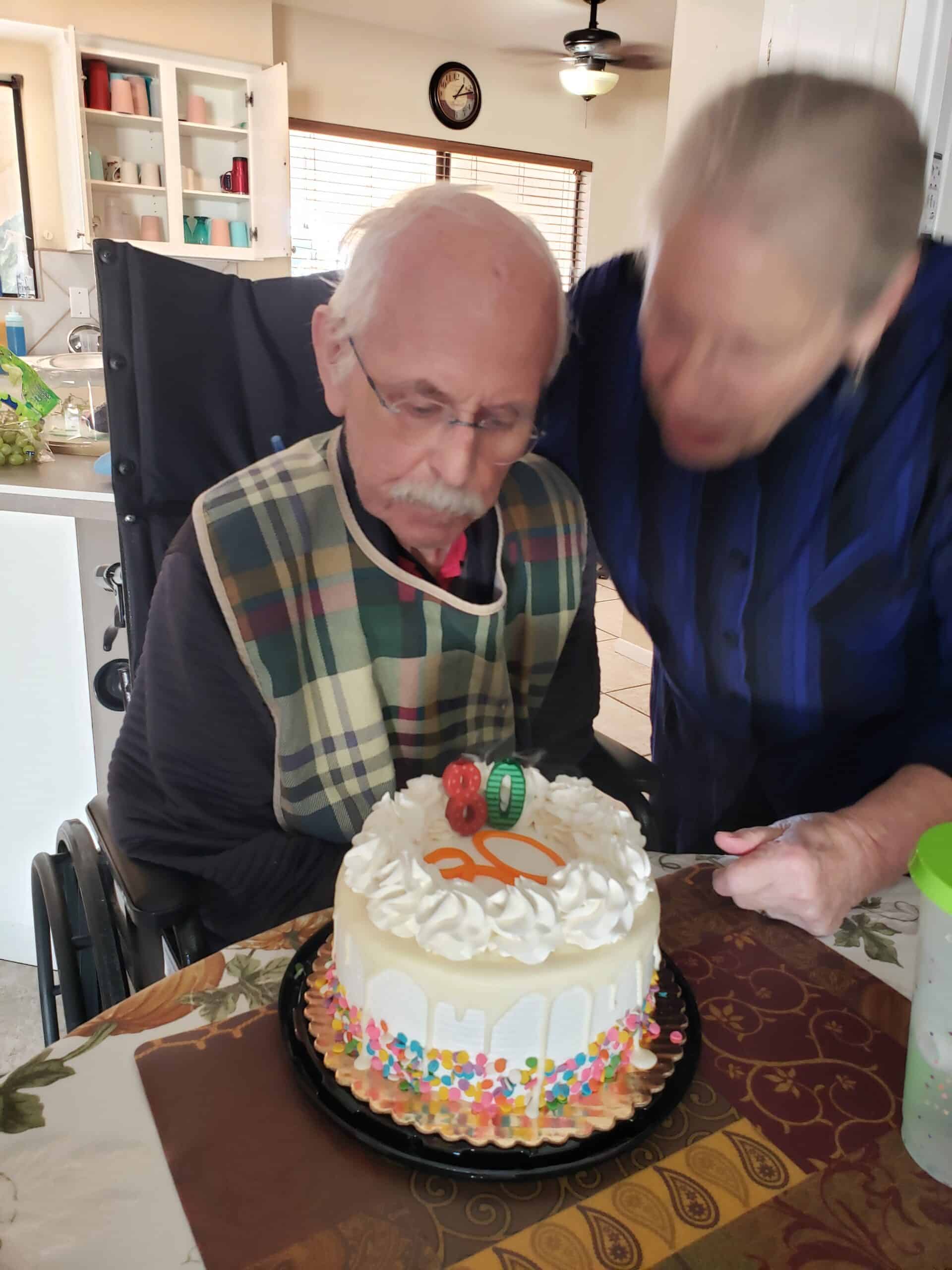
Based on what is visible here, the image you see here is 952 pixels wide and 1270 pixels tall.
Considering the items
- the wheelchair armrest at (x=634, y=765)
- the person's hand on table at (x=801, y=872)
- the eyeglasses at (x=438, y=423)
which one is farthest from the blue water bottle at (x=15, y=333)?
the person's hand on table at (x=801, y=872)

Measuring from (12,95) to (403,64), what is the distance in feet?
6.09

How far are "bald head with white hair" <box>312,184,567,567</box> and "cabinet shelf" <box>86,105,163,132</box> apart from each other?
132 inches

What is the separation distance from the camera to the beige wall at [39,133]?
3527mm

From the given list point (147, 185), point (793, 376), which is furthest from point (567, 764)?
point (147, 185)

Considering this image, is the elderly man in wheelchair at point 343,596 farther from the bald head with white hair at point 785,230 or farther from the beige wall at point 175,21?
the beige wall at point 175,21

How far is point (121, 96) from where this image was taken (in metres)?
3.61

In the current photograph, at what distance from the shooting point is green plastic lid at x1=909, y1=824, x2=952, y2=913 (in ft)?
1.75

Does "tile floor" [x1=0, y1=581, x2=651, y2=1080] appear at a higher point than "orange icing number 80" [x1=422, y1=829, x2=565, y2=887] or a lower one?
lower

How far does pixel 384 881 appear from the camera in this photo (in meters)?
0.65

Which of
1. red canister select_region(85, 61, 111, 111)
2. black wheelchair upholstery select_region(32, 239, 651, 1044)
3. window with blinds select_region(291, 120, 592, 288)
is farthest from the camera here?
window with blinds select_region(291, 120, 592, 288)

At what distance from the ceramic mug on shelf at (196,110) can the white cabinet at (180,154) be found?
0.02 meters

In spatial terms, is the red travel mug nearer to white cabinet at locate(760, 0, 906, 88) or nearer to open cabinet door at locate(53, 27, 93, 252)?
open cabinet door at locate(53, 27, 93, 252)

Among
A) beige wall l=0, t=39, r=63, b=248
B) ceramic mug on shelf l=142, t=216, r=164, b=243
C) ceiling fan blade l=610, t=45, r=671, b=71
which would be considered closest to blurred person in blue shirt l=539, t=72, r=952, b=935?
ceramic mug on shelf l=142, t=216, r=164, b=243

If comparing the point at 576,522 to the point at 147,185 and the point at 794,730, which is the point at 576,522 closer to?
the point at 794,730
